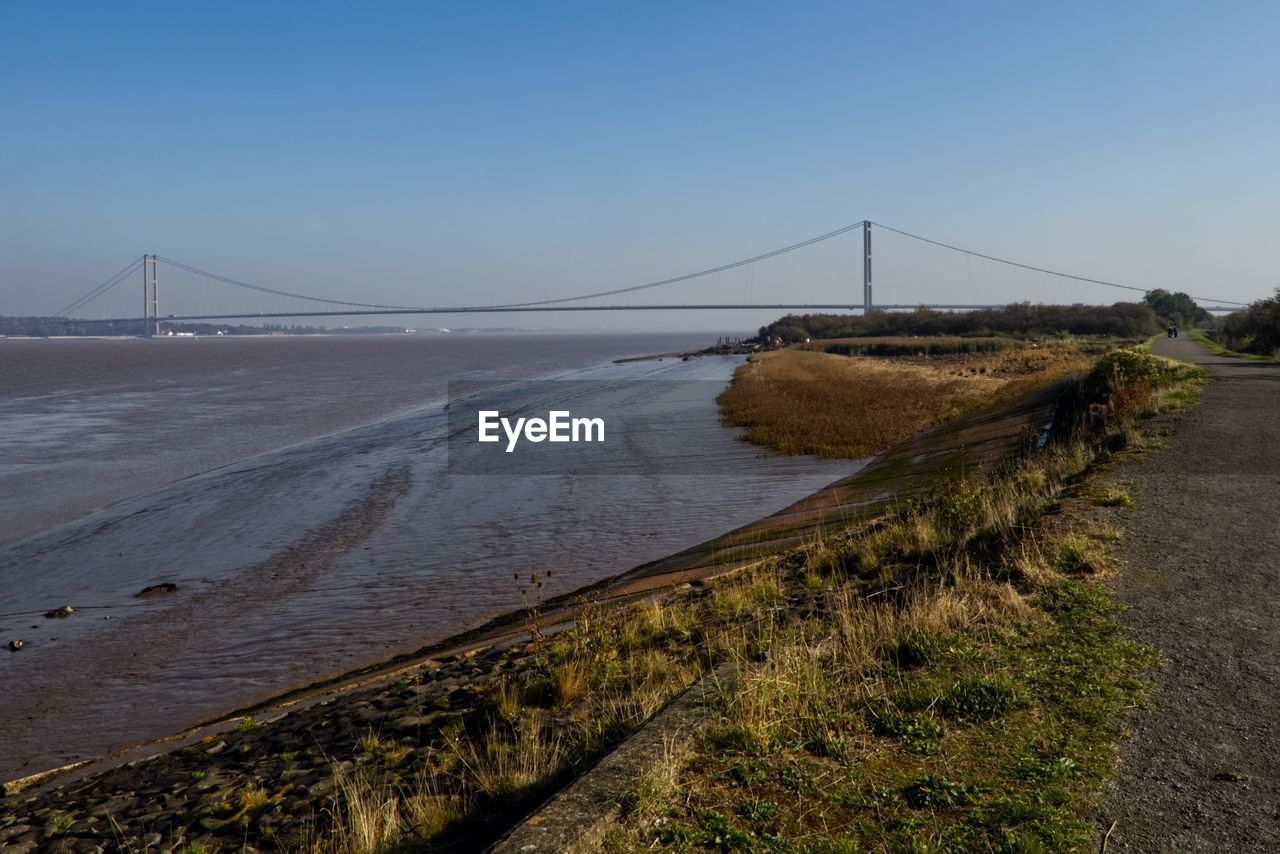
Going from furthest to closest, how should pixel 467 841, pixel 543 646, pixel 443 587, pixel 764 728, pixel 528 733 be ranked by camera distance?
pixel 443 587
pixel 543 646
pixel 528 733
pixel 764 728
pixel 467 841

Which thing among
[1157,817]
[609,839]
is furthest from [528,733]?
[1157,817]

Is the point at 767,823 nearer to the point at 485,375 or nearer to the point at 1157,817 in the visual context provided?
the point at 1157,817

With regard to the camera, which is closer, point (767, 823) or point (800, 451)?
point (767, 823)

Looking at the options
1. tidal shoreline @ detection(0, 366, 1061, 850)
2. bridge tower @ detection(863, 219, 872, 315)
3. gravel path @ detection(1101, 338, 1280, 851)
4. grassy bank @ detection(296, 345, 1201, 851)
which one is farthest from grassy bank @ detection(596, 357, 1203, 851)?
bridge tower @ detection(863, 219, 872, 315)

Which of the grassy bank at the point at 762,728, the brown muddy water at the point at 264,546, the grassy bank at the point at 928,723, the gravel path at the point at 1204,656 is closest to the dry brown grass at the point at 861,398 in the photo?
the brown muddy water at the point at 264,546

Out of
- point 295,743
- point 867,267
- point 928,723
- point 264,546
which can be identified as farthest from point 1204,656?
point 867,267
